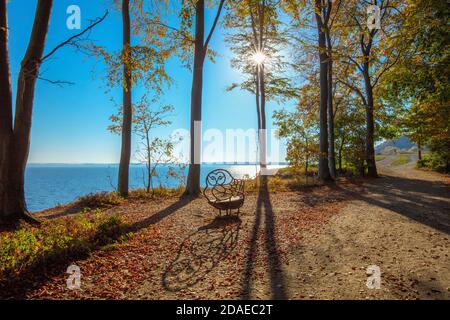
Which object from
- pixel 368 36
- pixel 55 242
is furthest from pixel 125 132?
pixel 368 36

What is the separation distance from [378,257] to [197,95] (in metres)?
10.0

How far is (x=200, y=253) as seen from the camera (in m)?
4.93

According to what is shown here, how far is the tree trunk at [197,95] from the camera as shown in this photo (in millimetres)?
12078

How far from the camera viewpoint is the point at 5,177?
6.29 m

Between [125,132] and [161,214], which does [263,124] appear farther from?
[161,214]

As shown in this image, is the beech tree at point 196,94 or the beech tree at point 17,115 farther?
the beech tree at point 196,94

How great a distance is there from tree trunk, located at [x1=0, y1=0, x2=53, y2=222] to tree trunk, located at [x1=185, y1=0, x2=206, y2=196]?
6336 mm

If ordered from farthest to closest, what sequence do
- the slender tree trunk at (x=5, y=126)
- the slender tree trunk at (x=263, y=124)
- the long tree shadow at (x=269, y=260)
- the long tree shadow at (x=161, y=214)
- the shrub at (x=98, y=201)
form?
the slender tree trunk at (x=263, y=124) < the shrub at (x=98, y=201) < the long tree shadow at (x=161, y=214) < the slender tree trunk at (x=5, y=126) < the long tree shadow at (x=269, y=260)

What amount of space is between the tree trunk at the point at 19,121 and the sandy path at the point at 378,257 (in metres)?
6.92

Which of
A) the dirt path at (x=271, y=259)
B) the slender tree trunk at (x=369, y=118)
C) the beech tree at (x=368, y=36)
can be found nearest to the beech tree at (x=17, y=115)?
the dirt path at (x=271, y=259)

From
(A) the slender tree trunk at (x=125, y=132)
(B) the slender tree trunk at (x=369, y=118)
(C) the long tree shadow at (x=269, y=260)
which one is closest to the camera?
(C) the long tree shadow at (x=269, y=260)

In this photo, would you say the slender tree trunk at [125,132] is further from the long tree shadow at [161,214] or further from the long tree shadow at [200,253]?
the long tree shadow at [200,253]
